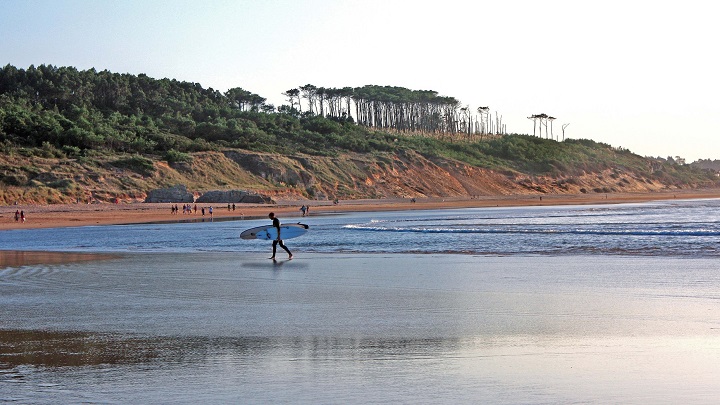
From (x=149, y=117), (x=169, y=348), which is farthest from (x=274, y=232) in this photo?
(x=149, y=117)

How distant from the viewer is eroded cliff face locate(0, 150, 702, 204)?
6712 cm

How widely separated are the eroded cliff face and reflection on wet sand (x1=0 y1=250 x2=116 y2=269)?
130 ft

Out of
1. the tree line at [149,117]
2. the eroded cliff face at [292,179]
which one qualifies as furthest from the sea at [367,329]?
the tree line at [149,117]

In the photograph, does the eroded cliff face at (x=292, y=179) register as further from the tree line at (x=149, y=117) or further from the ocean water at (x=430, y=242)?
the ocean water at (x=430, y=242)

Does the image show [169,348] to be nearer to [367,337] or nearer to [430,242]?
[367,337]

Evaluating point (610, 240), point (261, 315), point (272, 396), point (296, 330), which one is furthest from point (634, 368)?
point (610, 240)

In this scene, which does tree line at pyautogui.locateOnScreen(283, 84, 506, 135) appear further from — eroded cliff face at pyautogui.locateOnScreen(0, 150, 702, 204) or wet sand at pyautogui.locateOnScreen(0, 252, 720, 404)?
wet sand at pyautogui.locateOnScreen(0, 252, 720, 404)

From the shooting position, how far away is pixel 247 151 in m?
93.6

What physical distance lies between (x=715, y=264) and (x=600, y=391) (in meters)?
12.7

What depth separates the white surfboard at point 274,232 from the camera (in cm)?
2536

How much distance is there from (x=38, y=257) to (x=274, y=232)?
7298mm

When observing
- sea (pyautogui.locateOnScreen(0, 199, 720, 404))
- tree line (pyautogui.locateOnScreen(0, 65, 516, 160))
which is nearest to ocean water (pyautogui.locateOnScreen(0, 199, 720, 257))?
sea (pyautogui.locateOnScreen(0, 199, 720, 404))

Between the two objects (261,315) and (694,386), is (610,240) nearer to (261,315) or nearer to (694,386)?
(261,315)

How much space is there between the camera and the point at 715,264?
58.5 ft
